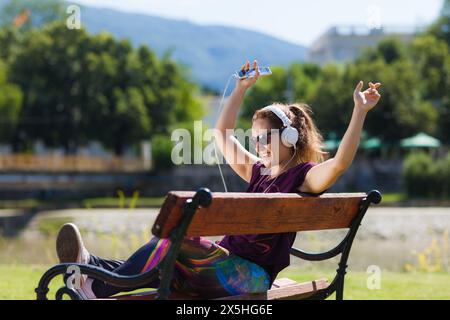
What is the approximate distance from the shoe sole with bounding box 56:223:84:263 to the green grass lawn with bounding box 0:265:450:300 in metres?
2.29

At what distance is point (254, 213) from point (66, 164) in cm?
4248

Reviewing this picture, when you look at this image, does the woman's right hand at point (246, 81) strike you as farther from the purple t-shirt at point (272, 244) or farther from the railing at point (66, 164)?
the railing at point (66, 164)

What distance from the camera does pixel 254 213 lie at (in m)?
3.80

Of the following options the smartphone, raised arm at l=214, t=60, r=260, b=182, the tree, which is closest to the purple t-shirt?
raised arm at l=214, t=60, r=260, b=182

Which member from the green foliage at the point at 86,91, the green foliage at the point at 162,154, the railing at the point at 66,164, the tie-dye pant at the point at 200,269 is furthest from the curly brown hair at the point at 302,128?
the green foliage at the point at 86,91

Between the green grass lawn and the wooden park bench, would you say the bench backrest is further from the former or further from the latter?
the green grass lawn

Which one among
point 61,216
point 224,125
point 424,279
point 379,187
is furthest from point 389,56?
point 224,125

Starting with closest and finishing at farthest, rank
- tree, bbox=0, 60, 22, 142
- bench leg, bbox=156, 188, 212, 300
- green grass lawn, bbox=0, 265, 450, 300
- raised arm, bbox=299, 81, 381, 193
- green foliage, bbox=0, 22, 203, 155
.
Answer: bench leg, bbox=156, 188, 212, 300
raised arm, bbox=299, 81, 381, 193
green grass lawn, bbox=0, 265, 450, 300
tree, bbox=0, 60, 22, 142
green foliage, bbox=0, 22, 203, 155

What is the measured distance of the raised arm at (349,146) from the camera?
12.4 ft

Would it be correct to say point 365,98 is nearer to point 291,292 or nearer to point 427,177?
point 291,292

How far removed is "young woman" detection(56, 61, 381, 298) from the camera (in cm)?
388

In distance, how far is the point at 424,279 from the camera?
859 cm
